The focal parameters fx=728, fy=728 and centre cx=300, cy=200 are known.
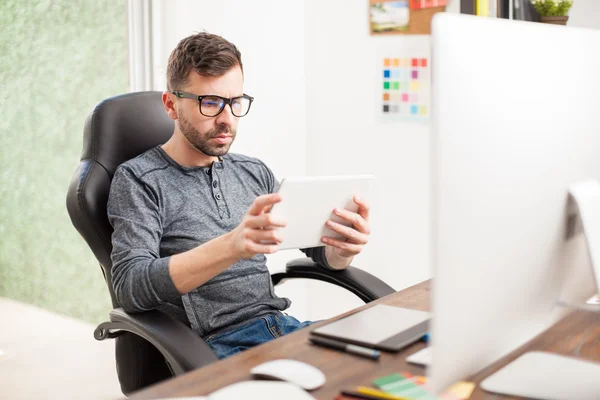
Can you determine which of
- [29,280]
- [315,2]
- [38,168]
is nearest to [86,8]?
[38,168]

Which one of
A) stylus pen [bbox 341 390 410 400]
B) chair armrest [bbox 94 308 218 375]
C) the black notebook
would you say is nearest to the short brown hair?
chair armrest [bbox 94 308 218 375]

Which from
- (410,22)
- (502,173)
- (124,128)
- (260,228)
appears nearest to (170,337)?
(260,228)

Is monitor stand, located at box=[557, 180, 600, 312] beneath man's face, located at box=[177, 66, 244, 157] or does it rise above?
beneath

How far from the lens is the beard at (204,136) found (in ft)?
5.48

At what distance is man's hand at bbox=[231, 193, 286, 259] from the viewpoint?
119 centimetres

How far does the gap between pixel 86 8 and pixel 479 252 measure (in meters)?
2.83

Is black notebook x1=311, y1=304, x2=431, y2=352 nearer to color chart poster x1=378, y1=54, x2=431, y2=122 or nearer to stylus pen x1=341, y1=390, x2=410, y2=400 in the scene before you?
stylus pen x1=341, y1=390, x2=410, y2=400

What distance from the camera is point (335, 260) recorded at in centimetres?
172

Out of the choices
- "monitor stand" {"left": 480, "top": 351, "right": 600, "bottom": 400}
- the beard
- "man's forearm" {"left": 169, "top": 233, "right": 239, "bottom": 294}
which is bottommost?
"monitor stand" {"left": 480, "top": 351, "right": 600, "bottom": 400}

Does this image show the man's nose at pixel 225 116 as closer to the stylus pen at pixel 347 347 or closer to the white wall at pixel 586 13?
the stylus pen at pixel 347 347

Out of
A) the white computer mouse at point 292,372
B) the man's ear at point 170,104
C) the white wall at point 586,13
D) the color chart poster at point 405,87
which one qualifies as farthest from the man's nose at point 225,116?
the white wall at point 586,13

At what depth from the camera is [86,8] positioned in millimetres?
3189

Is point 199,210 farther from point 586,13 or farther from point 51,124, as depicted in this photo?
point 51,124

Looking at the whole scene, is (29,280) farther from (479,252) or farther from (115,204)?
(479,252)
